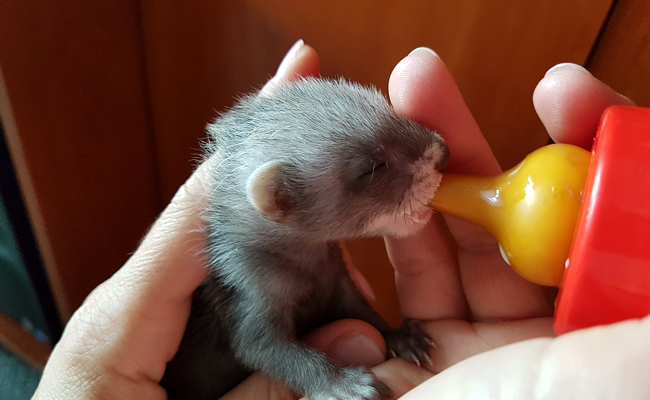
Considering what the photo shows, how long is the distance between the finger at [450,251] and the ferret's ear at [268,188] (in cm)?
32

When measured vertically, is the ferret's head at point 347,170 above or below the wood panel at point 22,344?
above

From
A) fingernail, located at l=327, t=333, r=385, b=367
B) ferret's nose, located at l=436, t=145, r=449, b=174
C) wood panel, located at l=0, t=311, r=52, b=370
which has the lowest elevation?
wood panel, located at l=0, t=311, r=52, b=370

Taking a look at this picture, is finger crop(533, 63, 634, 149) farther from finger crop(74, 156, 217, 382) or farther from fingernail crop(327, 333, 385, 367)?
finger crop(74, 156, 217, 382)

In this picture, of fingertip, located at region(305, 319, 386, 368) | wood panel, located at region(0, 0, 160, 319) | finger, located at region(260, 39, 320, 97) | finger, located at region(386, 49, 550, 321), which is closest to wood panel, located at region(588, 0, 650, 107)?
finger, located at region(386, 49, 550, 321)

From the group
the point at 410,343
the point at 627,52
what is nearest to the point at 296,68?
the point at 410,343

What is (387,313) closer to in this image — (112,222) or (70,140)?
(112,222)

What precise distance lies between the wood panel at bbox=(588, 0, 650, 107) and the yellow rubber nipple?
64cm

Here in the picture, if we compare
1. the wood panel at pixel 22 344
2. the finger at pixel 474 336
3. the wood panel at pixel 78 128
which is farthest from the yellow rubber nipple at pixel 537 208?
the wood panel at pixel 22 344

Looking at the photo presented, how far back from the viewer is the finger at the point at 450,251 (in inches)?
44.3

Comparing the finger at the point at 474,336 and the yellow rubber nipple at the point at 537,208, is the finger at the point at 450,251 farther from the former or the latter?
the yellow rubber nipple at the point at 537,208

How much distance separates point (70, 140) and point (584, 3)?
1519mm

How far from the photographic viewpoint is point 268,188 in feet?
3.32

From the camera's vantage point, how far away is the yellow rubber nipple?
84cm

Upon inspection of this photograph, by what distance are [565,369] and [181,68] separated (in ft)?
5.23
